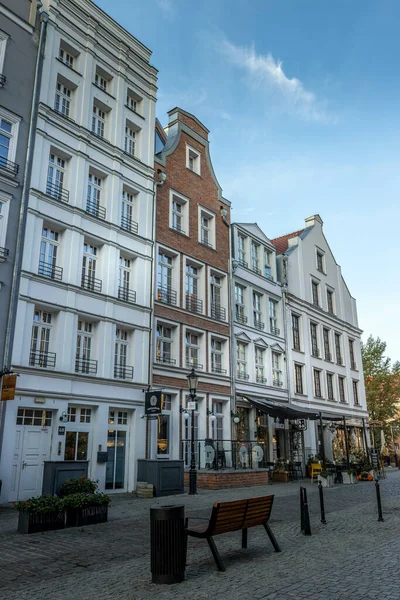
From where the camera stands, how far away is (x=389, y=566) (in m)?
7.27

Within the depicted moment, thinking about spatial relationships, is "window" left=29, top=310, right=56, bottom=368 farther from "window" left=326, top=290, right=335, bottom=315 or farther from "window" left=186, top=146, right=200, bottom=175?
"window" left=326, top=290, right=335, bottom=315

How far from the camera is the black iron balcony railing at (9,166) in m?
17.0

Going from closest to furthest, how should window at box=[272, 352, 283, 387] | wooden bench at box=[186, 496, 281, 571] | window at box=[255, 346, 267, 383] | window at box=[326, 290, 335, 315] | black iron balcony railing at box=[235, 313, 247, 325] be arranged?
wooden bench at box=[186, 496, 281, 571], black iron balcony railing at box=[235, 313, 247, 325], window at box=[255, 346, 267, 383], window at box=[272, 352, 283, 387], window at box=[326, 290, 335, 315]

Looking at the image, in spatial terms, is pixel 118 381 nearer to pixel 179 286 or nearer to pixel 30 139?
pixel 179 286

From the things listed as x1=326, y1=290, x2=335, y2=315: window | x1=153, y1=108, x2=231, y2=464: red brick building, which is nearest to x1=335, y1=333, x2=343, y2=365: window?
x1=326, y1=290, x2=335, y2=315: window

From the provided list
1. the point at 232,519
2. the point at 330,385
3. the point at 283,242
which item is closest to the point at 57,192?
the point at 232,519

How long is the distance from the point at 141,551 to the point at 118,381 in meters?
10.9

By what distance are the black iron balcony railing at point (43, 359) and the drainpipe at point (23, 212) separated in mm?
1075

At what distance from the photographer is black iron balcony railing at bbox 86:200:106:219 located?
20156 mm

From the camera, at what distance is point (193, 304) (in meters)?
24.4

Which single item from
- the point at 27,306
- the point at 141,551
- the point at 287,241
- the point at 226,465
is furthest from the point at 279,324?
the point at 141,551

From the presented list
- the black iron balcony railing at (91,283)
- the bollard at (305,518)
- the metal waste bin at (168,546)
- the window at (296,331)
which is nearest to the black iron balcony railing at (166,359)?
the black iron balcony railing at (91,283)

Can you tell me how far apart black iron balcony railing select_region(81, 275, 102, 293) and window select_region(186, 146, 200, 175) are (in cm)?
975

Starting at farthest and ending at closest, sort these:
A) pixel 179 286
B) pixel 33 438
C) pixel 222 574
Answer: pixel 179 286
pixel 33 438
pixel 222 574
